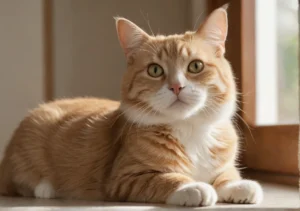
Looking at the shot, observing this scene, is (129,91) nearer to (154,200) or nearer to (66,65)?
(154,200)

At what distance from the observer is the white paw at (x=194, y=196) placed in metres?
1.24

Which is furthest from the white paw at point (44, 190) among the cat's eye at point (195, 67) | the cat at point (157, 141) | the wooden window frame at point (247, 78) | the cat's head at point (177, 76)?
the wooden window frame at point (247, 78)

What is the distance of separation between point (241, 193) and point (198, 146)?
22 centimetres

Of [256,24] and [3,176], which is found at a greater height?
[256,24]

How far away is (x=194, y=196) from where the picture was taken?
1.24m

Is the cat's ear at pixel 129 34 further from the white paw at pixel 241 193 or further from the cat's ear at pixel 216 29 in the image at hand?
the white paw at pixel 241 193

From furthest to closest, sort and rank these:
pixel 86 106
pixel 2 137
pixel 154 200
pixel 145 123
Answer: pixel 2 137 < pixel 86 106 < pixel 145 123 < pixel 154 200

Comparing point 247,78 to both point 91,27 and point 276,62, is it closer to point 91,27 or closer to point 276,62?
point 276,62

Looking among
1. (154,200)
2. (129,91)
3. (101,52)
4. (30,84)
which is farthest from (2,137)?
(154,200)

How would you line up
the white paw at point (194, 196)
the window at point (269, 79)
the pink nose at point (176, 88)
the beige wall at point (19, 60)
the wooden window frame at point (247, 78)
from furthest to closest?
the beige wall at point (19, 60) → the wooden window frame at point (247, 78) → the window at point (269, 79) → the pink nose at point (176, 88) → the white paw at point (194, 196)

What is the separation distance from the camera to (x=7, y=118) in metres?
2.45

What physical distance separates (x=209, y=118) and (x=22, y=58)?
1318 mm

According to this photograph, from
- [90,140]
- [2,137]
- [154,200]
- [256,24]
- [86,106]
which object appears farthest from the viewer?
[2,137]

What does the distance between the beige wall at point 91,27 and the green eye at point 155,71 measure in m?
1.07
